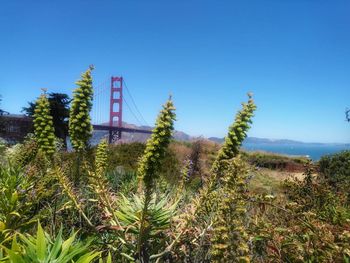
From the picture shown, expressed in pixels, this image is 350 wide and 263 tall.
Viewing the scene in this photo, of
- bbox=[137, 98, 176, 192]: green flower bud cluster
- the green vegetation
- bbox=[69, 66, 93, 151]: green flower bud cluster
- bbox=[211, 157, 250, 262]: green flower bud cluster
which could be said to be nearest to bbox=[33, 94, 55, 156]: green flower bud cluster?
the green vegetation

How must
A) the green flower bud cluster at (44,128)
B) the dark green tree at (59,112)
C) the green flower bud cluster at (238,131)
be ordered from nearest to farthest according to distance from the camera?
the green flower bud cluster at (238,131) → the green flower bud cluster at (44,128) → the dark green tree at (59,112)

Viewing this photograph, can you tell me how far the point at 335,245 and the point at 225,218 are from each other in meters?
0.67

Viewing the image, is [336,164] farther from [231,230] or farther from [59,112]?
[231,230]

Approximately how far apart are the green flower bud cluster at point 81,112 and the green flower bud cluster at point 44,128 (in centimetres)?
30

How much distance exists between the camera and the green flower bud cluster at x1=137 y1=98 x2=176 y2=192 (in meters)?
2.48

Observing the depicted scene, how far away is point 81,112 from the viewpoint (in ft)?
9.02

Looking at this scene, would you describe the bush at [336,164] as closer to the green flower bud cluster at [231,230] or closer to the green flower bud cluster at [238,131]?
the green flower bud cluster at [238,131]

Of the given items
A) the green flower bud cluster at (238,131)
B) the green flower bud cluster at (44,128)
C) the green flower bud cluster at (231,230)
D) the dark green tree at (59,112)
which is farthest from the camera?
the dark green tree at (59,112)

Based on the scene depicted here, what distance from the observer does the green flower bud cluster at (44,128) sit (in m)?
3.00

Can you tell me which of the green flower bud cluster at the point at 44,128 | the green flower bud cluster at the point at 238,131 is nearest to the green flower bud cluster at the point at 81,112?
the green flower bud cluster at the point at 44,128

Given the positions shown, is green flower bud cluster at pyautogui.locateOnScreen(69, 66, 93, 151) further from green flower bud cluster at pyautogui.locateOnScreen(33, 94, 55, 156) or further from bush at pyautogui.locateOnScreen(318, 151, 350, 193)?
bush at pyautogui.locateOnScreen(318, 151, 350, 193)

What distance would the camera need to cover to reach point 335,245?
216 centimetres

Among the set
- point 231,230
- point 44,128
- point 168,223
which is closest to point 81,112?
point 44,128

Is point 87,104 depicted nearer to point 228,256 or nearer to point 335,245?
point 228,256
